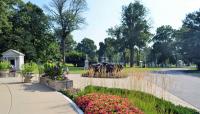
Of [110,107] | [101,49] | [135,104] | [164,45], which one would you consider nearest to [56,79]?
[135,104]

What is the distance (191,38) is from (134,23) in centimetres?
1948

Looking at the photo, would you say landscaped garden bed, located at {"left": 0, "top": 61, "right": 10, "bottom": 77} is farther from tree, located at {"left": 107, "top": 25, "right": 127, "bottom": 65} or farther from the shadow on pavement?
tree, located at {"left": 107, "top": 25, "right": 127, "bottom": 65}

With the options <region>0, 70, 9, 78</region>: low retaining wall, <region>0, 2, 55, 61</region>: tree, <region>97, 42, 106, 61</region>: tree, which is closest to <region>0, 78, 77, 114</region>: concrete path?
<region>0, 70, 9, 78</region>: low retaining wall

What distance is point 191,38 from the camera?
152ft

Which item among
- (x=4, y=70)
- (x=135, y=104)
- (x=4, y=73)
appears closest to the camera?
(x=135, y=104)

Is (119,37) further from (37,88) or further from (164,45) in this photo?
(37,88)

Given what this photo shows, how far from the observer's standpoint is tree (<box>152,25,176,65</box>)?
74.0m

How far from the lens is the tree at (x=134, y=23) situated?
63.2m

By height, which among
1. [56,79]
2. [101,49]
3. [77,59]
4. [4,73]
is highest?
[101,49]

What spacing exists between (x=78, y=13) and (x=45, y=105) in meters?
44.4

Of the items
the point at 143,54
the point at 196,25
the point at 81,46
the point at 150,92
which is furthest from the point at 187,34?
the point at 81,46

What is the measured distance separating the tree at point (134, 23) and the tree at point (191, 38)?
13.7 m

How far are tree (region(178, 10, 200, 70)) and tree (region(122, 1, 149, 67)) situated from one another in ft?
44.8

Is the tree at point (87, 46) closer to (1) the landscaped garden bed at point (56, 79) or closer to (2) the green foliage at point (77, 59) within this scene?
(2) the green foliage at point (77, 59)
